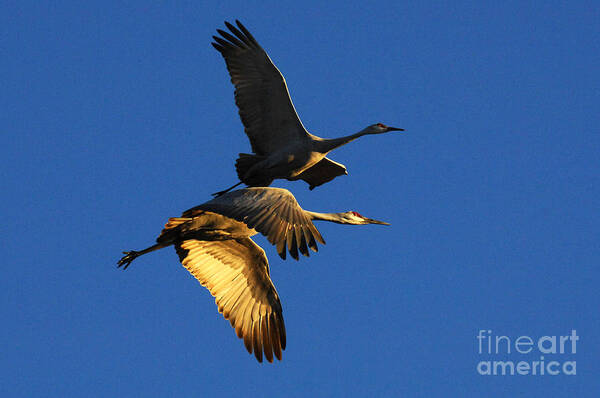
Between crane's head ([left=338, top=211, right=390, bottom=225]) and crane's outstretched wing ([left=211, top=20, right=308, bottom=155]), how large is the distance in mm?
1933

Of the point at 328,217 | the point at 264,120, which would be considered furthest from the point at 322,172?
the point at 264,120

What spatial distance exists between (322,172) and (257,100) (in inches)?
80.3

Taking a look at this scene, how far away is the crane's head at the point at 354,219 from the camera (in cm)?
1542

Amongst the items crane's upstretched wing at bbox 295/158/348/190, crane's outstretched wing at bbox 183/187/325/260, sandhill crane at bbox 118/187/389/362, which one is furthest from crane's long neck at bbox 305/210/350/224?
crane's outstretched wing at bbox 183/187/325/260

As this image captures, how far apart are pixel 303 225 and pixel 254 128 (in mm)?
2917

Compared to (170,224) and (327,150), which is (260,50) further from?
(170,224)

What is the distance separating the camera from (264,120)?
14.2m

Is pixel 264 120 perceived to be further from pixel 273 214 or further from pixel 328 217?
pixel 273 214

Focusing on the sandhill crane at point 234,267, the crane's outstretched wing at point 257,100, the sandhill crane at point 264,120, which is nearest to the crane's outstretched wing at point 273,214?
the sandhill crane at point 234,267

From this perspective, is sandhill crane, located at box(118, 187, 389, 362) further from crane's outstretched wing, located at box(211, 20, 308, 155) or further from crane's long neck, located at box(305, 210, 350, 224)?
crane's outstretched wing, located at box(211, 20, 308, 155)

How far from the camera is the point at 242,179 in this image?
558 inches

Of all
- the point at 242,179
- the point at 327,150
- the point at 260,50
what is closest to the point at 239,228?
the point at 242,179

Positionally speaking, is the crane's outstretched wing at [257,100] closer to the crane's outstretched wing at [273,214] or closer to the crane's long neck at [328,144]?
the crane's long neck at [328,144]

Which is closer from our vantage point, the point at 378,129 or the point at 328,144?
the point at 328,144
